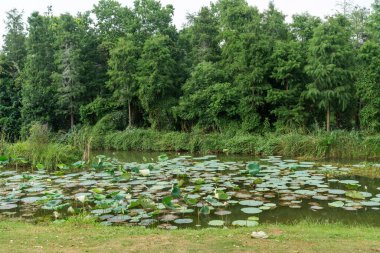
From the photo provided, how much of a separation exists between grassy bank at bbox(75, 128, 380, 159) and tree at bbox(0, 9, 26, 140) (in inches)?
324

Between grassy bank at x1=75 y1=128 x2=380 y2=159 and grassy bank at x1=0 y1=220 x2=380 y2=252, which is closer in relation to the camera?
grassy bank at x1=0 y1=220 x2=380 y2=252

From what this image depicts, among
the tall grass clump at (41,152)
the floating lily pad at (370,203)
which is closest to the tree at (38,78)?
the tall grass clump at (41,152)

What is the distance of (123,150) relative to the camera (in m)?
26.2

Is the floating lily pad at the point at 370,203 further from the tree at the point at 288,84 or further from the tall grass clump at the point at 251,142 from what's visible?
the tree at the point at 288,84

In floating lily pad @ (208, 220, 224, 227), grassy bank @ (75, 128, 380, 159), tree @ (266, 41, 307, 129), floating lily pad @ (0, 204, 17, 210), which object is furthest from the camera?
tree @ (266, 41, 307, 129)

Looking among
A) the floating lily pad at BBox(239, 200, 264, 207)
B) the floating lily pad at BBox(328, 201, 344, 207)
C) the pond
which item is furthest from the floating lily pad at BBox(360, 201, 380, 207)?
the floating lily pad at BBox(239, 200, 264, 207)

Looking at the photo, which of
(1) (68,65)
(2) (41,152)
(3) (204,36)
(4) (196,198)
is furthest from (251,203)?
(1) (68,65)

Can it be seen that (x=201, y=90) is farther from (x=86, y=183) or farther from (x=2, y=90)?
(x=2, y=90)

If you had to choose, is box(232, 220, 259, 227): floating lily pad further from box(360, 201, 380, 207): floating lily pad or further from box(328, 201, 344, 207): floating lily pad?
box(360, 201, 380, 207): floating lily pad

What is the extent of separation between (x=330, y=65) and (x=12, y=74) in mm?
27573

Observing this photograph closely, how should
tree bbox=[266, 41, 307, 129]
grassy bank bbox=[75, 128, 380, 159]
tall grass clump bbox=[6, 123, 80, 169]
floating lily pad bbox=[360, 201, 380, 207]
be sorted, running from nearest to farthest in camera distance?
floating lily pad bbox=[360, 201, 380, 207]
tall grass clump bbox=[6, 123, 80, 169]
grassy bank bbox=[75, 128, 380, 159]
tree bbox=[266, 41, 307, 129]

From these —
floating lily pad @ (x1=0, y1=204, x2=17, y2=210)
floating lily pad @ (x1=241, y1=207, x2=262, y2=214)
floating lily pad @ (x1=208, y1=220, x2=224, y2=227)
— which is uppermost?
floating lily pad @ (x1=0, y1=204, x2=17, y2=210)

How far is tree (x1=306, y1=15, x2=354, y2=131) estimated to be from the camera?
66.7ft

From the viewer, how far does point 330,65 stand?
790 inches
